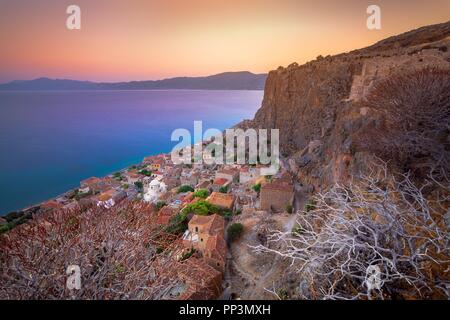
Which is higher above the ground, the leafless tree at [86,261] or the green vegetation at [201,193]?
the leafless tree at [86,261]

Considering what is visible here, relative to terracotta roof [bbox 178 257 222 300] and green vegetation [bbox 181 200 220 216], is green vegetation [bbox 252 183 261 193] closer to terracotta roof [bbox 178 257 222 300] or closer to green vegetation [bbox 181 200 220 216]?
green vegetation [bbox 181 200 220 216]

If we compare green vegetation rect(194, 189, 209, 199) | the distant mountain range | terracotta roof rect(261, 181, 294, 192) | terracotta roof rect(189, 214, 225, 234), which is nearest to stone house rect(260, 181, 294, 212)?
terracotta roof rect(261, 181, 294, 192)

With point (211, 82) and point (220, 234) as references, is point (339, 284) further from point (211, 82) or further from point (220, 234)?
point (211, 82)

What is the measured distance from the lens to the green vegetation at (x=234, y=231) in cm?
992

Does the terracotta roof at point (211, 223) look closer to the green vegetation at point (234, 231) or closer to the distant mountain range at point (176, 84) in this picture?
the green vegetation at point (234, 231)

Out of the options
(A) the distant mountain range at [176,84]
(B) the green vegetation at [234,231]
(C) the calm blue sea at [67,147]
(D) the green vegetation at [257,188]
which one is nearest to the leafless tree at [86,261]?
(B) the green vegetation at [234,231]

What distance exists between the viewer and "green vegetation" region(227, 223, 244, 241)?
9.92 m

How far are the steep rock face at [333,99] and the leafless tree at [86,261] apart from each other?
211 inches

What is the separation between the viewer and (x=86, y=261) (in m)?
3.00

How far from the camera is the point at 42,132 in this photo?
49.4 m

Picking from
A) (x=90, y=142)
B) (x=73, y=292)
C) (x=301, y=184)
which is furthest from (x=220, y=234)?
(x=90, y=142)

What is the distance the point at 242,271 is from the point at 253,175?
10.1m

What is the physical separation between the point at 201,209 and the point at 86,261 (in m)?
8.91

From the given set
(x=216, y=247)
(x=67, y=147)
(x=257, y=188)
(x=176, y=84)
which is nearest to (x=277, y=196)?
(x=257, y=188)
